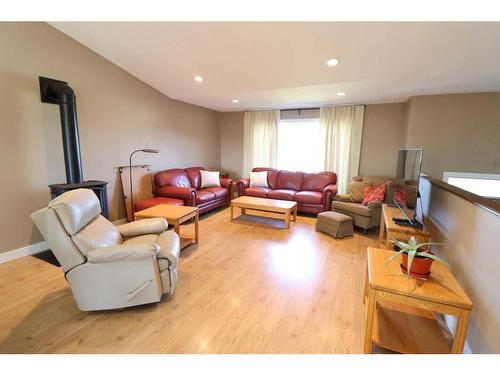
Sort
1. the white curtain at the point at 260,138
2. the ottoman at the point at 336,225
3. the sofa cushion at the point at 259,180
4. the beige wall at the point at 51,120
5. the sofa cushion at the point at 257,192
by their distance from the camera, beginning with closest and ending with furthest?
1. the beige wall at the point at 51,120
2. the ottoman at the point at 336,225
3. the sofa cushion at the point at 257,192
4. the sofa cushion at the point at 259,180
5. the white curtain at the point at 260,138

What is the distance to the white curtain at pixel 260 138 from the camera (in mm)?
5586

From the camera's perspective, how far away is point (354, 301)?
198cm

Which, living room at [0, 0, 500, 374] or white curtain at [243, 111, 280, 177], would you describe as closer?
living room at [0, 0, 500, 374]

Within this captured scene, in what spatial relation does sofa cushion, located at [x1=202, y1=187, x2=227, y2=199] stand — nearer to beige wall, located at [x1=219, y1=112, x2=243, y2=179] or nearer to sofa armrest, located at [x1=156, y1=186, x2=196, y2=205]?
sofa armrest, located at [x1=156, y1=186, x2=196, y2=205]

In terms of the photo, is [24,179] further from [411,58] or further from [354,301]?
[411,58]

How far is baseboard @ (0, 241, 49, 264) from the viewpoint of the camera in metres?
2.58

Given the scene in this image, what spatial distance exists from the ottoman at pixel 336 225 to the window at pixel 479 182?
1.99 meters

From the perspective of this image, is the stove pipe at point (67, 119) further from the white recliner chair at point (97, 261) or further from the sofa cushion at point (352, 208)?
the sofa cushion at point (352, 208)

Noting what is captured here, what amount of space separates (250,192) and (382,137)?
115 inches

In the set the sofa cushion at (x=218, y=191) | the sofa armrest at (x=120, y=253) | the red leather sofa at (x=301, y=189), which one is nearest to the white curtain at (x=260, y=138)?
the red leather sofa at (x=301, y=189)

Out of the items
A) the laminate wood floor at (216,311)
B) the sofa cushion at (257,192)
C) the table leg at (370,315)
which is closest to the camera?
the table leg at (370,315)

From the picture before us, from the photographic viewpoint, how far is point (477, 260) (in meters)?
1.40

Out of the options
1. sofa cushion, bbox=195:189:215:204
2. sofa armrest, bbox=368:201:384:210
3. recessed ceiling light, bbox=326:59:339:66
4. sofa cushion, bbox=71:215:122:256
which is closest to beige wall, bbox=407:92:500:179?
sofa armrest, bbox=368:201:384:210

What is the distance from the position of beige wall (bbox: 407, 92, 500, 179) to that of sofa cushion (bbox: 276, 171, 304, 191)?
6.78ft
